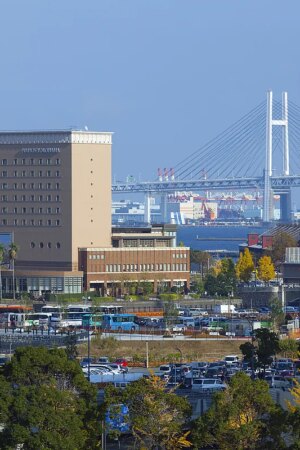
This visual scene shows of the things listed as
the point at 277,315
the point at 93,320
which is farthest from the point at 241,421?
the point at 93,320

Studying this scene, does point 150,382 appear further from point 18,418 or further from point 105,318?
point 105,318

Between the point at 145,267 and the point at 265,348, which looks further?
the point at 145,267

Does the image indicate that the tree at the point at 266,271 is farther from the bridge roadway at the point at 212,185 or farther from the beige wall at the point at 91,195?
the bridge roadway at the point at 212,185

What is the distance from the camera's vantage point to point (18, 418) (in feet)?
75.8

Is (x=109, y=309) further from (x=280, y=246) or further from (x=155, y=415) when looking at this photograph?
(x=155, y=415)

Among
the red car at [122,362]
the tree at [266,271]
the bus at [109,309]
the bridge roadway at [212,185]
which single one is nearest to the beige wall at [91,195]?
the tree at [266,271]

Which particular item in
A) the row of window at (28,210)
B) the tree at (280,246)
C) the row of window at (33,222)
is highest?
the row of window at (28,210)

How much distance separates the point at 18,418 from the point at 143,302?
33532mm

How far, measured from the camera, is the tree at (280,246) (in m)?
68.1

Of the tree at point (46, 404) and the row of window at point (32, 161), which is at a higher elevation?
the row of window at point (32, 161)

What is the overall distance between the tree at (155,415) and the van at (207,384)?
5.77 metres

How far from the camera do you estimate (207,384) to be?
31531mm

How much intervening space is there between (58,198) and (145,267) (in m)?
3.94

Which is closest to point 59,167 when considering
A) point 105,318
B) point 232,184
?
point 105,318
